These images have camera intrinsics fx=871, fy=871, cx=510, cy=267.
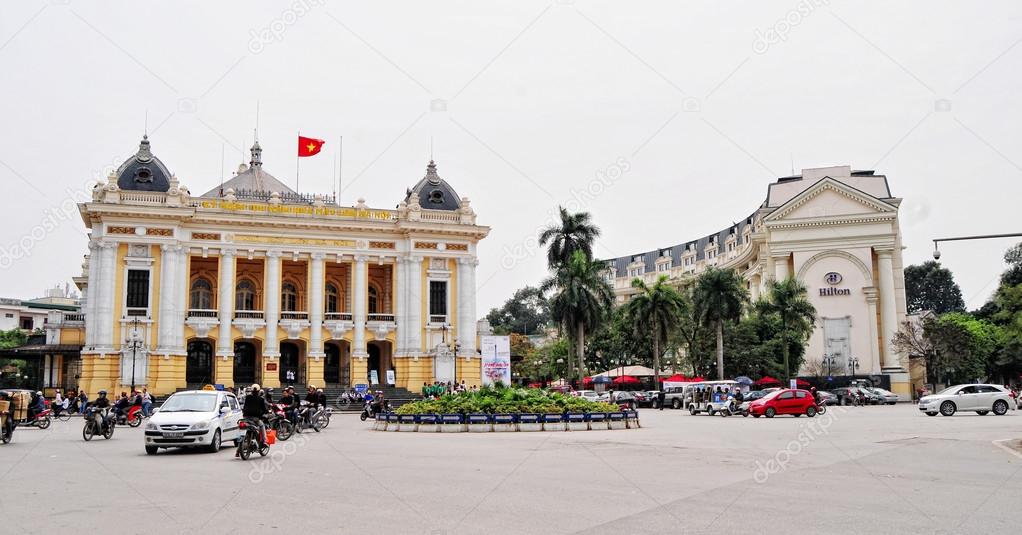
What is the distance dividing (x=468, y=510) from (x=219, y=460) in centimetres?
847

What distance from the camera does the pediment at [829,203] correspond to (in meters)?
68.6

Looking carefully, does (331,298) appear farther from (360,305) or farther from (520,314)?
(520,314)

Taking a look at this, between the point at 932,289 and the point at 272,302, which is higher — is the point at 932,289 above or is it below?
above

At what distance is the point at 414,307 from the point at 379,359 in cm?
542

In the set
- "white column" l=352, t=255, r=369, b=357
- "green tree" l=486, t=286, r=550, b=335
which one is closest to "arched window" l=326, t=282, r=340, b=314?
"white column" l=352, t=255, r=369, b=357

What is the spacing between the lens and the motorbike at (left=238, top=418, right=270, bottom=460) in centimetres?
1678

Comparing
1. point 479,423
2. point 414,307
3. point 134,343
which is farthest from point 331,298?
point 479,423

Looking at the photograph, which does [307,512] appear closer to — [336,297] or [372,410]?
[372,410]

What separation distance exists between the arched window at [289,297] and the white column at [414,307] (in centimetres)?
821

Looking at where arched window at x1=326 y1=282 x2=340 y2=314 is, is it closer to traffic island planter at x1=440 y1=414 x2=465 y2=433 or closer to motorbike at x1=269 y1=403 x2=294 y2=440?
traffic island planter at x1=440 y1=414 x2=465 y2=433

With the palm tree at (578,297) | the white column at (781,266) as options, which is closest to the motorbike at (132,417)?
the palm tree at (578,297)

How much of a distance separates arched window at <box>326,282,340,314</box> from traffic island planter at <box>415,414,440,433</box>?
1256 inches

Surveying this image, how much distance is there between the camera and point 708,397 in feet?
138

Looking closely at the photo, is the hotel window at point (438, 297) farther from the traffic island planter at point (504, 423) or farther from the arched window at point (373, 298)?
the traffic island planter at point (504, 423)
